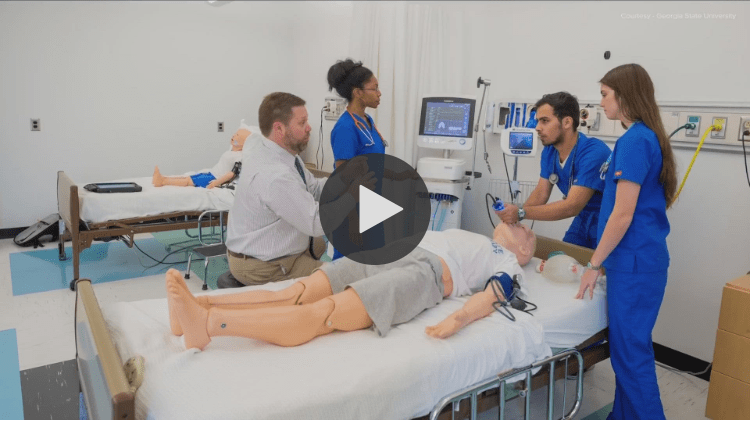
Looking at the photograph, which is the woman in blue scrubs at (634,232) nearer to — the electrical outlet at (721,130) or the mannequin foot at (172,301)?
the electrical outlet at (721,130)

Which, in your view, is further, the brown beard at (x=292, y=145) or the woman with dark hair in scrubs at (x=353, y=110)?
the woman with dark hair in scrubs at (x=353, y=110)

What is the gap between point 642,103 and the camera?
183 cm

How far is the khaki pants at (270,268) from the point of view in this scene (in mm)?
2084

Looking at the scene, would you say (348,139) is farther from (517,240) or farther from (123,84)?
(123,84)

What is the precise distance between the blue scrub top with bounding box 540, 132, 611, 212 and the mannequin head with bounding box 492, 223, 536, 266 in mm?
299

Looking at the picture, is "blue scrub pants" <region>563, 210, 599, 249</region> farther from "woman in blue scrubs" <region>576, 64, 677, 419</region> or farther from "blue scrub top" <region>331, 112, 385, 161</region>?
"blue scrub top" <region>331, 112, 385, 161</region>

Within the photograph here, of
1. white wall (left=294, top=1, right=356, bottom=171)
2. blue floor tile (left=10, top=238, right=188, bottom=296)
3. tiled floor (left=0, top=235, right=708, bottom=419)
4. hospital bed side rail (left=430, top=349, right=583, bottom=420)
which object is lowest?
tiled floor (left=0, top=235, right=708, bottom=419)

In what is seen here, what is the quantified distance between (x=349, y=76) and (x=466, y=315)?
Result: 1.53m

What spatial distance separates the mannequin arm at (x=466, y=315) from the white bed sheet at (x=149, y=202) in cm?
268

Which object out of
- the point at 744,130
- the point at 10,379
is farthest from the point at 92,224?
the point at 744,130

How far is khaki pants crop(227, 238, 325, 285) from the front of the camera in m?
2.08

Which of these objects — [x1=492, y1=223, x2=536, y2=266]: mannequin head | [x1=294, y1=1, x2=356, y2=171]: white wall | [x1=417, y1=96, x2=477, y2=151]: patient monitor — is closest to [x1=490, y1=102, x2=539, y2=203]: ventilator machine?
[x1=417, y1=96, x2=477, y2=151]: patient monitor

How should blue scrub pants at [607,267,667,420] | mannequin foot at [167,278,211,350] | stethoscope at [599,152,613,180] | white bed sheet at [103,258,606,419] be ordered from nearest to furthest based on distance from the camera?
white bed sheet at [103,258,606,419] → mannequin foot at [167,278,211,350] → blue scrub pants at [607,267,667,420] → stethoscope at [599,152,613,180]

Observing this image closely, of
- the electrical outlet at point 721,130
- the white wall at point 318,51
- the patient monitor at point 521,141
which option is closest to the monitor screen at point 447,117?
the patient monitor at point 521,141
